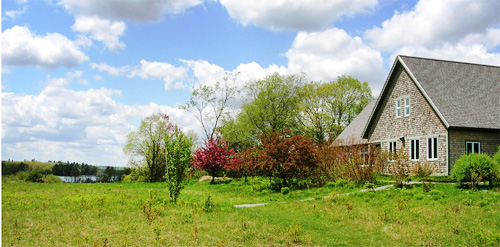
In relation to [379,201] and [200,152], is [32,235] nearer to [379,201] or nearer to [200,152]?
[379,201]

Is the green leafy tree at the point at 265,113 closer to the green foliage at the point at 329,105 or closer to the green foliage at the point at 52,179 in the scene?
the green foliage at the point at 329,105

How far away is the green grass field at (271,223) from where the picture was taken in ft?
29.2

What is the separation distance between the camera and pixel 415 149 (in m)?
25.2

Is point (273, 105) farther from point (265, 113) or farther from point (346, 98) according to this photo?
point (346, 98)

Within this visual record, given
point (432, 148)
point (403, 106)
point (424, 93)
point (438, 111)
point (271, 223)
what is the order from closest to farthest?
point (271, 223) < point (438, 111) < point (432, 148) < point (424, 93) < point (403, 106)

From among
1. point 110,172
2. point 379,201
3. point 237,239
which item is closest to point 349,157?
point 379,201

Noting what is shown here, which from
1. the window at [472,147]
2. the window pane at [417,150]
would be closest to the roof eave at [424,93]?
the window at [472,147]

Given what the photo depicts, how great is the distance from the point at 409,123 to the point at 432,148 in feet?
9.09

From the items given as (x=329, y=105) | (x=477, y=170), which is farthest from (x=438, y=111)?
(x=329, y=105)

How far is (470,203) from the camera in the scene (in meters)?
13.2

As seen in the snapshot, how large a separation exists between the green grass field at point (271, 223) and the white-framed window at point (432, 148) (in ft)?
26.2

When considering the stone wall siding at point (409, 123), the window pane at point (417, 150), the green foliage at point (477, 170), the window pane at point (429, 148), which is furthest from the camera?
the window pane at point (417, 150)

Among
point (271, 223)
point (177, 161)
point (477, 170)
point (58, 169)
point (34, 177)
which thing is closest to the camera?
point (271, 223)

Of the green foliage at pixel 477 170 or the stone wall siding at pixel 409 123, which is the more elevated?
the stone wall siding at pixel 409 123
